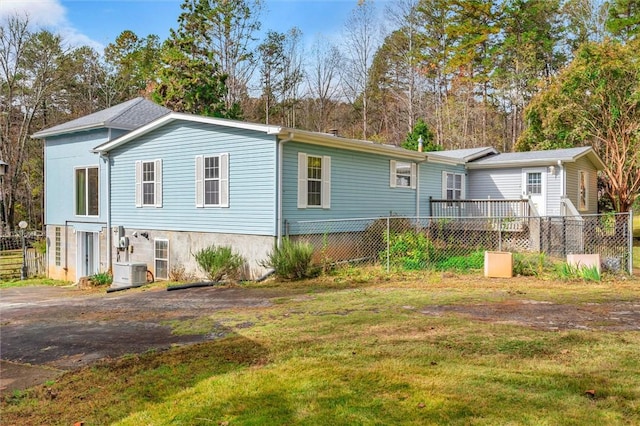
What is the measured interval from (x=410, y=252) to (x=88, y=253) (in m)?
11.7

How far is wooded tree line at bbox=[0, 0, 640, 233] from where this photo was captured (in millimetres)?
28781

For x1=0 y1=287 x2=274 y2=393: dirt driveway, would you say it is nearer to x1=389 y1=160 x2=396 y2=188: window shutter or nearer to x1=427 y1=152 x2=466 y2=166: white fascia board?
x1=389 y1=160 x2=396 y2=188: window shutter

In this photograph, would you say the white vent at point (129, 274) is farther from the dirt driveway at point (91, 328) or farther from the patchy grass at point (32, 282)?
the patchy grass at point (32, 282)

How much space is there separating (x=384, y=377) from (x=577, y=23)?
34.3 metres

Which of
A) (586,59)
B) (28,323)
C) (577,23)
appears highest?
(577,23)

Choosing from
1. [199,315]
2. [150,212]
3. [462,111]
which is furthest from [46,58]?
[199,315]

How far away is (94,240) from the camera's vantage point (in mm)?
16656

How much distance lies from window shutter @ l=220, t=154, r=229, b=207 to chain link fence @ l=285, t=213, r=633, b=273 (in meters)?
1.96

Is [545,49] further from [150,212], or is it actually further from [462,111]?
[150,212]

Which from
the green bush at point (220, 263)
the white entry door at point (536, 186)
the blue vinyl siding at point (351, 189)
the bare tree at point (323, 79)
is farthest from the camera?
the bare tree at point (323, 79)

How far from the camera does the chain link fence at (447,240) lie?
36.1 ft

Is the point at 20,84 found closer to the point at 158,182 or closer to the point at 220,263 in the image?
the point at 158,182

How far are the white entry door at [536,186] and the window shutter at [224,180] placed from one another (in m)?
11.1

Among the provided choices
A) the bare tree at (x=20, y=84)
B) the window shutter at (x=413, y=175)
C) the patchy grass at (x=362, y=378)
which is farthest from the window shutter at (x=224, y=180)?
→ the bare tree at (x=20, y=84)
